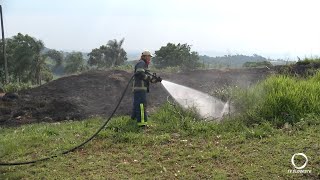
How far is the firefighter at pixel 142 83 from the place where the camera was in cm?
712

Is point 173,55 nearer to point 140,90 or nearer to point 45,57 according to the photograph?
point 45,57

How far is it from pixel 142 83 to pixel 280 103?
8.74 feet

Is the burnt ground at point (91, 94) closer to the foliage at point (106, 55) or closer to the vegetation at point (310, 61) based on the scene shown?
the vegetation at point (310, 61)

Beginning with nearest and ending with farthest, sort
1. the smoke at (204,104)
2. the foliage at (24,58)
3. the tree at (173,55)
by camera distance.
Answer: the smoke at (204,104) < the tree at (173,55) < the foliage at (24,58)

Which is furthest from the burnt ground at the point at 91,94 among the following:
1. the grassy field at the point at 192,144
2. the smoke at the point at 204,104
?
the grassy field at the point at 192,144

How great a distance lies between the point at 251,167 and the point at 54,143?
3.45 m

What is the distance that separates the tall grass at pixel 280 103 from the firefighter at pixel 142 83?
184cm

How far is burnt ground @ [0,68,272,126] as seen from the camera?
966 cm

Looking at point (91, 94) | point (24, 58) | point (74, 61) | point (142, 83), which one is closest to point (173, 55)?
point (24, 58)

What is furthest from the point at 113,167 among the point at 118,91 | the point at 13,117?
the point at 118,91

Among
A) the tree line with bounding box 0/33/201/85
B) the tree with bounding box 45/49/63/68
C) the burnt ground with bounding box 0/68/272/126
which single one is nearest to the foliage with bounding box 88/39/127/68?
the tree line with bounding box 0/33/201/85

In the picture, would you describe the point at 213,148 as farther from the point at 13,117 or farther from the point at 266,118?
the point at 13,117

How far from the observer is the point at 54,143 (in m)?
6.54

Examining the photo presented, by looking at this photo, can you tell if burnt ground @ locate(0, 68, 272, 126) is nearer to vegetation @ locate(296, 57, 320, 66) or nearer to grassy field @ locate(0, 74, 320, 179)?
vegetation @ locate(296, 57, 320, 66)
